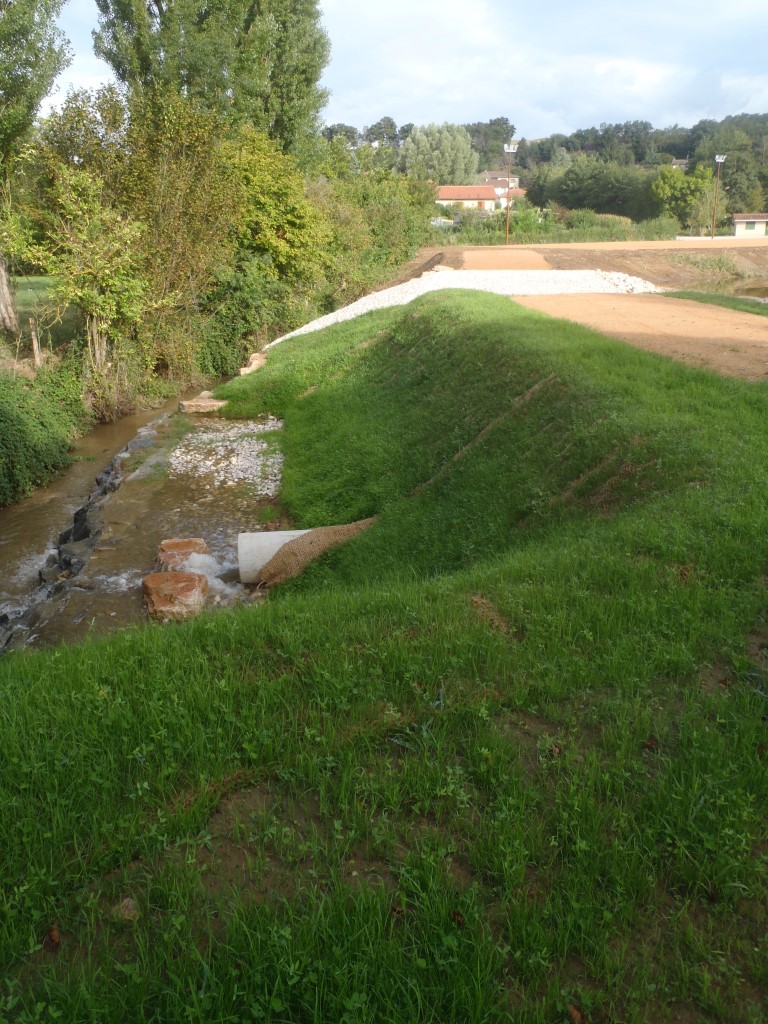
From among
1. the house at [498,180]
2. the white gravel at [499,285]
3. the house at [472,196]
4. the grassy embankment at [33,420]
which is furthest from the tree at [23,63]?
the house at [498,180]

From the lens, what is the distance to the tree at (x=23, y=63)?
15.3 metres

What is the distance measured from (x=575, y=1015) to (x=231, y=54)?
87.5ft

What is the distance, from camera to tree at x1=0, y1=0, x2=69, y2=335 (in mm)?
15258

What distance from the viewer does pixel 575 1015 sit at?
2318 millimetres

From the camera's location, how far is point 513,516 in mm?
7680

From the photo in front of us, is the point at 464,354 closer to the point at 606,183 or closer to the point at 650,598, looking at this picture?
the point at 650,598

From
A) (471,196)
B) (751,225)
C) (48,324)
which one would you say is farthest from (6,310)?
(471,196)

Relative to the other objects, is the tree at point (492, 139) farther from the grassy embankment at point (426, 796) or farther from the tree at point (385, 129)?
the grassy embankment at point (426, 796)

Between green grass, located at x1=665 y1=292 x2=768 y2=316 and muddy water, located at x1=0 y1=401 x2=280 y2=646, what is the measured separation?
1012 centimetres

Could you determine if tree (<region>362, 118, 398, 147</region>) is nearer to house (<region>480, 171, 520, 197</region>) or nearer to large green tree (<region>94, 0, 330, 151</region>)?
house (<region>480, 171, 520, 197</region>)

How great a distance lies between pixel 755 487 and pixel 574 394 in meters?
3.54

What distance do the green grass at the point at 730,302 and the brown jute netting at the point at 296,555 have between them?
11485 mm

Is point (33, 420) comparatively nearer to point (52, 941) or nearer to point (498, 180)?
point (52, 941)

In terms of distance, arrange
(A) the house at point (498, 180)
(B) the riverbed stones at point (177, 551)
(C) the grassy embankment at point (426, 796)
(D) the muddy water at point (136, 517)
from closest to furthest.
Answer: (C) the grassy embankment at point (426, 796) → (D) the muddy water at point (136, 517) → (B) the riverbed stones at point (177, 551) → (A) the house at point (498, 180)
